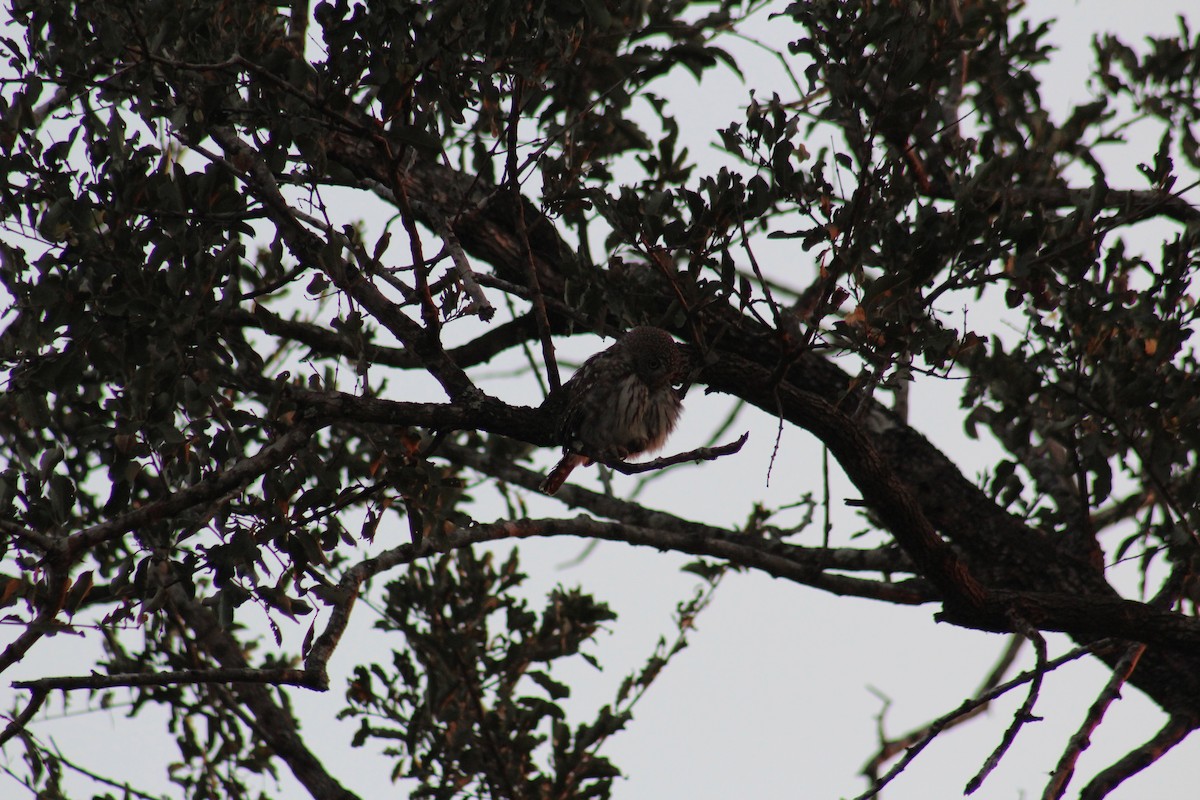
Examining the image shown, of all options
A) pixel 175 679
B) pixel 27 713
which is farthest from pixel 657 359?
pixel 27 713

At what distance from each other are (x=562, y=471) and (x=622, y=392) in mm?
437

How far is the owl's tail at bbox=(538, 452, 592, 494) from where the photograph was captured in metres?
5.04

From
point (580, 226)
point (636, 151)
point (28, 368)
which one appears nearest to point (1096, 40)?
point (636, 151)

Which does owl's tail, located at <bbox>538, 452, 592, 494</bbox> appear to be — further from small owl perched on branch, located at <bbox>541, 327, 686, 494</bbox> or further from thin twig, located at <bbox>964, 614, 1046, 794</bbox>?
thin twig, located at <bbox>964, 614, 1046, 794</bbox>

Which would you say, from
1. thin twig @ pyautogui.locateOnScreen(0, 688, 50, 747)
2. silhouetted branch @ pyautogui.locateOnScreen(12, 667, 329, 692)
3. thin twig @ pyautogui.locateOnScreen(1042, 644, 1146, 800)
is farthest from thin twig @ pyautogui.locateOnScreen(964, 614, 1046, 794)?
thin twig @ pyautogui.locateOnScreen(0, 688, 50, 747)

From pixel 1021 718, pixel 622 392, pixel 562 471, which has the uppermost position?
pixel 622 392

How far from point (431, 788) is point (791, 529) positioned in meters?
2.11

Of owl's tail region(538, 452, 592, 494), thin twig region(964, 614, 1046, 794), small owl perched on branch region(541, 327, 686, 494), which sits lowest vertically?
thin twig region(964, 614, 1046, 794)

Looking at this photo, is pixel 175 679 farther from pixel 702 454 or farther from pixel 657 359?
pixel 657 359

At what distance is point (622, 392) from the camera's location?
512cm

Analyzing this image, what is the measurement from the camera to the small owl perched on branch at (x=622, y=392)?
5.07m

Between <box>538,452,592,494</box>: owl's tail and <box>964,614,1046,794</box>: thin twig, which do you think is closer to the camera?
<box>964,614,1046,794</box>: thin twig

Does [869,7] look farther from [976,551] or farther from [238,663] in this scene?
[238,663]

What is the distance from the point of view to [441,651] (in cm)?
571
